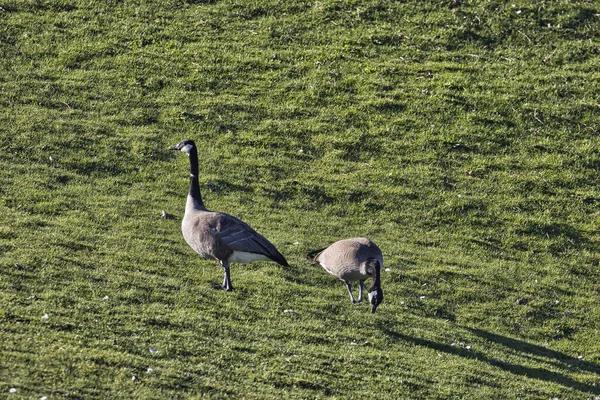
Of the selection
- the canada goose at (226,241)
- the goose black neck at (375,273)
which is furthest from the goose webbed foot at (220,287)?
the goose black neck at (375,273)

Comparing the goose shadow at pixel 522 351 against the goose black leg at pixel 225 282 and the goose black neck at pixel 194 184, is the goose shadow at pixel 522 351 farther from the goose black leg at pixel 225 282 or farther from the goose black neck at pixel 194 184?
the goose black neck at pixel 194 184

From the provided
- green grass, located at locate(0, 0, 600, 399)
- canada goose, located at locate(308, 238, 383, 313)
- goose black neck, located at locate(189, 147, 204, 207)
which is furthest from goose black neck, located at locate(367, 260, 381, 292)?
goose black neck, located at locate(189, 147, 204, 207)

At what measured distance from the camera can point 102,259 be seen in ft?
53.3

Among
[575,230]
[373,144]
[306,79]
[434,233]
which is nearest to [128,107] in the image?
[306,79]

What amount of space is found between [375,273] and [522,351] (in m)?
3.53

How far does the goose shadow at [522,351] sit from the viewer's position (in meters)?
14.0

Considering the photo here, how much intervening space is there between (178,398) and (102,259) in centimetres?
580

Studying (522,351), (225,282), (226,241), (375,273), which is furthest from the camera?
(225,282)

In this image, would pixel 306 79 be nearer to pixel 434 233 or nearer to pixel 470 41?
pixel 470 41

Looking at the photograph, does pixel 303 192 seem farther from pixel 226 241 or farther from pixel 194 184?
pixel 226 241

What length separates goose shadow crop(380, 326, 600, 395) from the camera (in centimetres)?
1399

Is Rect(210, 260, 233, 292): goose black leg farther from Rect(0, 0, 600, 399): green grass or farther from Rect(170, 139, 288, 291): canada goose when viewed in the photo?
Rect(0, 0, 600, 399): green grass

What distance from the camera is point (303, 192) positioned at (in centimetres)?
2103

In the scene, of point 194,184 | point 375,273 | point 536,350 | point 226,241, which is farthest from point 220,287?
point 536,350
